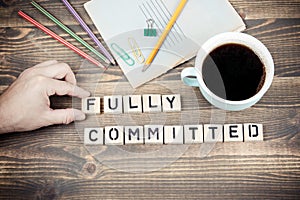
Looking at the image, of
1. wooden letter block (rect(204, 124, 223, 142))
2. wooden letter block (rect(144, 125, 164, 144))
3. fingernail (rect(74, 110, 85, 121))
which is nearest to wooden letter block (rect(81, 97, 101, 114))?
fingernail (rect(74, 110, 85, 121))

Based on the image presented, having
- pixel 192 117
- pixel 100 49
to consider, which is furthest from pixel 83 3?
pixel 192 117

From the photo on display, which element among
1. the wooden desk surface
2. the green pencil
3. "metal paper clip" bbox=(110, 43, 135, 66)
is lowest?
the wooden desk surface

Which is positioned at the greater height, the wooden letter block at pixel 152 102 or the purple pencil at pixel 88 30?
the purple pencil at pixel 88 30

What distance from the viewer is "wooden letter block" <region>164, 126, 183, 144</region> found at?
923 mm

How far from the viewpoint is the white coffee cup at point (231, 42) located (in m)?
0.82

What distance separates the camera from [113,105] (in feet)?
3.09

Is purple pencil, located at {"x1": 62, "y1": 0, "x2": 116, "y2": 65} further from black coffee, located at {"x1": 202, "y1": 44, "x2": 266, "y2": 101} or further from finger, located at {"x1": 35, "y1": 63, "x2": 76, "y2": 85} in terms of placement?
black coffee, located at {"x1": 202, "y1": 44, "x2": 266, "y2": 101}

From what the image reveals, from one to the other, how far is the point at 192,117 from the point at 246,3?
29 cm

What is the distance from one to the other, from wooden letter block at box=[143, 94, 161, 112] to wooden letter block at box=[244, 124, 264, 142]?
0.19 metres

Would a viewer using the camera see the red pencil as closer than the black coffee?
No

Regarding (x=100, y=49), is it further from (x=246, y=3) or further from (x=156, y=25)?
(x=246, y=3)

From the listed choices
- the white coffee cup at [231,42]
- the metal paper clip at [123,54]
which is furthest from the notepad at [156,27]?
the white coffee cup at [231,42]

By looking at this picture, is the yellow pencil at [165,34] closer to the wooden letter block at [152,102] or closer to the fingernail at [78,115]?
the wooden letter block at [152,102]

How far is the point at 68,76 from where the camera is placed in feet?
3.14
